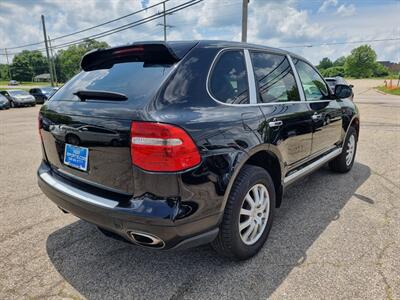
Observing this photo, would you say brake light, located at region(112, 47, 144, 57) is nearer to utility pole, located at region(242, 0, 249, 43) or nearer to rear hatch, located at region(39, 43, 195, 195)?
rear hatch, located at region(39, 43, 195, 195)

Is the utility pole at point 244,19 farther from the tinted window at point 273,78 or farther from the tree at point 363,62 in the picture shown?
the tree at point 363,62

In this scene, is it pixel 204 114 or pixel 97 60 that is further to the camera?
pixel 97 60

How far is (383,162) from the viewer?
5.52 metres

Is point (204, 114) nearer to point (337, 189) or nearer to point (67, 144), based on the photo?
point (67, 144)

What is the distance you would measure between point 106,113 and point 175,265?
1402mm

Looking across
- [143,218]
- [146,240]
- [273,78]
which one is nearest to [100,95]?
[143,218]

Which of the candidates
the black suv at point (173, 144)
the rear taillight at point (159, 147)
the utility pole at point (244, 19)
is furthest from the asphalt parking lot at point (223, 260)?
the utility pole at point (244, 19)

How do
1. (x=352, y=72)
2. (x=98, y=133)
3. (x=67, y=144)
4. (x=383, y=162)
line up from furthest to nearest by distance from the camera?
A: (x=352, y=72), (x=383, y=162), (x=67, y=144), (x=98, y=133)

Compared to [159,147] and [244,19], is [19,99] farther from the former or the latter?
[159,147]

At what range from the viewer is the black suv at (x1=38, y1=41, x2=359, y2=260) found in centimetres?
188

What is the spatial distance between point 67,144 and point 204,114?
3.68 feet

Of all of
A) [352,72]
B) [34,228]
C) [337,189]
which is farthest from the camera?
[352,72]

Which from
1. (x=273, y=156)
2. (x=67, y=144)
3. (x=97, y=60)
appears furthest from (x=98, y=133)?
(x=273, y=156)

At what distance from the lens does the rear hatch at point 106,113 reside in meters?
1.97
